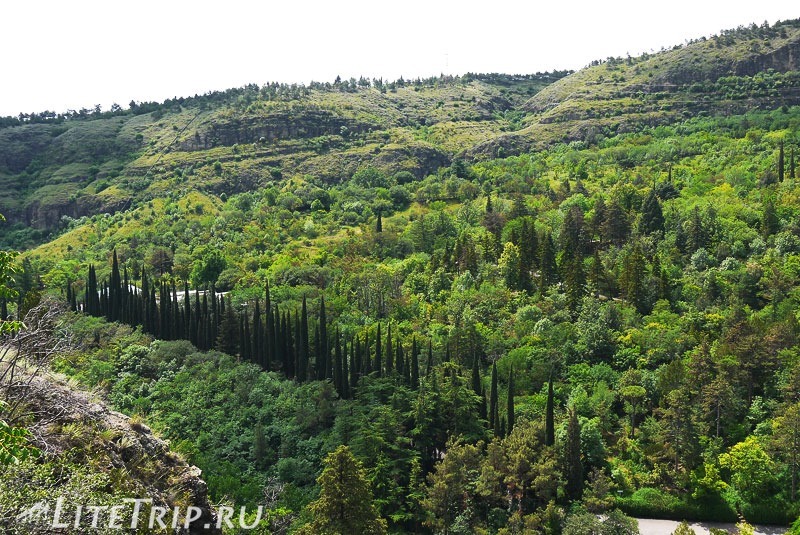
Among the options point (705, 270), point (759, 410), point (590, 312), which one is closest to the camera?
point (759, 410)

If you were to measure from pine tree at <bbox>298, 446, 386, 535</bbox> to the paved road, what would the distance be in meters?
23.5

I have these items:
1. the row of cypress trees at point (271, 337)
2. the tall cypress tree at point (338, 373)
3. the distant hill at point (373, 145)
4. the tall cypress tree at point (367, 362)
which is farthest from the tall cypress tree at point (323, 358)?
the distant hill at point (373, 145)

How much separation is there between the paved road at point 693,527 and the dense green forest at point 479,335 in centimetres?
103

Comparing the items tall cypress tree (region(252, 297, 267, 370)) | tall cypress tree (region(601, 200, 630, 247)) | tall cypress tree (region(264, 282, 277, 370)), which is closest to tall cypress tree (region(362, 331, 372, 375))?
tall cypress tree (region(264, 282, 277, 370))

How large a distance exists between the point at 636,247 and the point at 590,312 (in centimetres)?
1436

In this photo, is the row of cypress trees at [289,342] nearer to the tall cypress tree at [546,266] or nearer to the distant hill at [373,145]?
the tall cypress tree at [546,266]

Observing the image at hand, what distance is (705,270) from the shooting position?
80750 mm

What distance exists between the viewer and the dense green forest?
49562mm

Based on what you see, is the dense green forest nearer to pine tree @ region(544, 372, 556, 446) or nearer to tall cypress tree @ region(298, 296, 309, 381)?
tall cypress tree @ region(298, 296, 309, 381)

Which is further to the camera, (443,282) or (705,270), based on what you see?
(443,282)

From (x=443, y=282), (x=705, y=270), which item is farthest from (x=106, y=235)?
(x=705, y=270)

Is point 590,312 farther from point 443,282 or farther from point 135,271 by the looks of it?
point 135,271

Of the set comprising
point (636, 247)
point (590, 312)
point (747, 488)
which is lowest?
point (747, 488)

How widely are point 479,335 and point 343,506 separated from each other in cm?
4090
